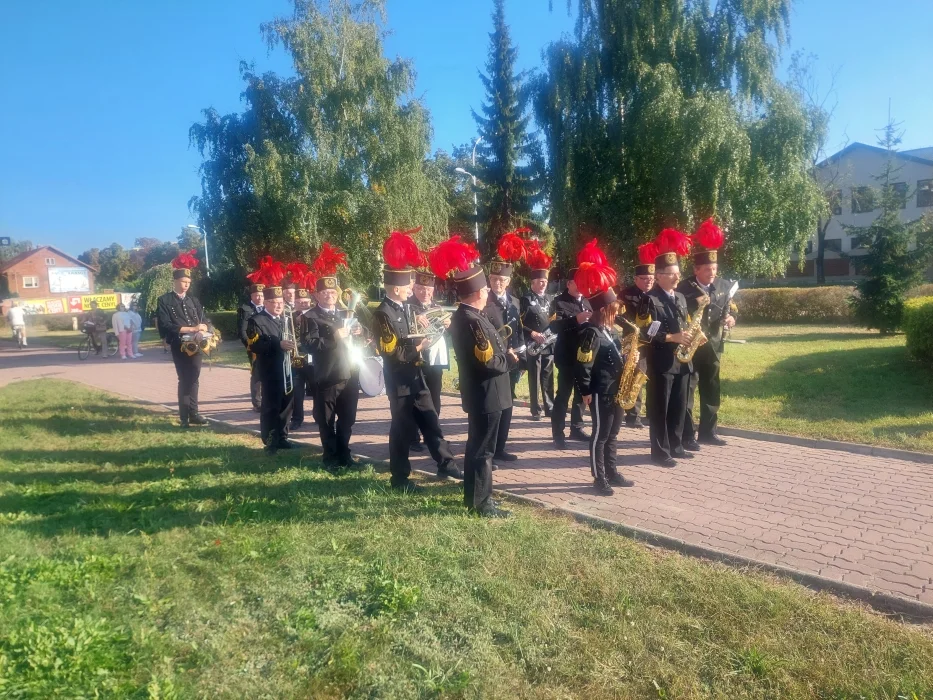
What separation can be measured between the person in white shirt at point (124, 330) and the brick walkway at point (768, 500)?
15124mm

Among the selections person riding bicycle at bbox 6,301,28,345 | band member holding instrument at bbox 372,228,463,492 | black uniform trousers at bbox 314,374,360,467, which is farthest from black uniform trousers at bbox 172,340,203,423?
person riding bicycle at bbox 6,301,28,345

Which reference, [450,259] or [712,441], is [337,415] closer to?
[450,259]

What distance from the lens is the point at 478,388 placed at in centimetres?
536

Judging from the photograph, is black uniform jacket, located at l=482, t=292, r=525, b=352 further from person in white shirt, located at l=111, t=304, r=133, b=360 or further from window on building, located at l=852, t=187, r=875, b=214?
window on building, located at l=852, t=187, r=875, b=214

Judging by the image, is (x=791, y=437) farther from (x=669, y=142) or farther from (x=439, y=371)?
(x=669, y=142)

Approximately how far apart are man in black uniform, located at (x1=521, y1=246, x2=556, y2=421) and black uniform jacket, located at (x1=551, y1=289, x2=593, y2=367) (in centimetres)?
28

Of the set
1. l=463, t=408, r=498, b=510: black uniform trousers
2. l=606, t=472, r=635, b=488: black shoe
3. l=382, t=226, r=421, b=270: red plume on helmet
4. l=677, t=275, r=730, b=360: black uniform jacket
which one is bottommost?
l=606, t=472, r=635, b=488: black shoe

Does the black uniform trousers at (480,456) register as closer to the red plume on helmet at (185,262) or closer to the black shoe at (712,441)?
the black shoe at (712,441)

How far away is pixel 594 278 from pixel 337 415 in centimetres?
300

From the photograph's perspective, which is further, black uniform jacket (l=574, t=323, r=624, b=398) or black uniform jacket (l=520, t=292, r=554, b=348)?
black uniform jacket (l=520, t=292, r=554, b=348)

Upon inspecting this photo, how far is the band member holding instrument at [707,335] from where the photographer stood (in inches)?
284

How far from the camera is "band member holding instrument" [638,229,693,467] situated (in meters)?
6.59

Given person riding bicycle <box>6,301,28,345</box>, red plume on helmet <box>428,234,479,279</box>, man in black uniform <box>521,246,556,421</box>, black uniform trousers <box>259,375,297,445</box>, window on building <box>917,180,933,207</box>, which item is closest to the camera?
red plume on helmet <box>428,234,479,279</box>

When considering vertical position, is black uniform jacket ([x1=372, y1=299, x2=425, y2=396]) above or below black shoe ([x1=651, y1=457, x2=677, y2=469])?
above
